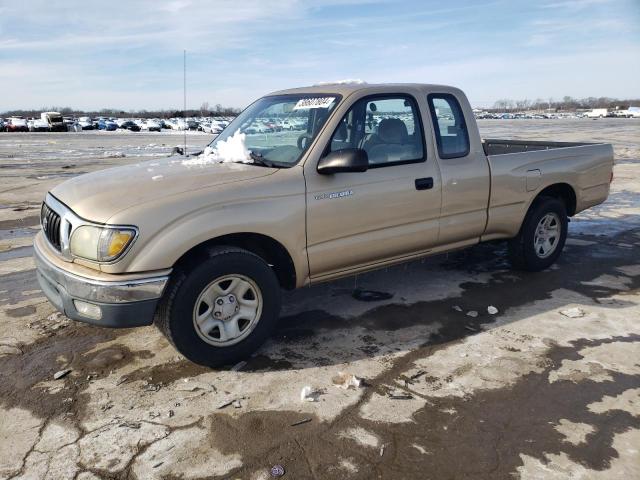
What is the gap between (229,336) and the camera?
3.68 meters

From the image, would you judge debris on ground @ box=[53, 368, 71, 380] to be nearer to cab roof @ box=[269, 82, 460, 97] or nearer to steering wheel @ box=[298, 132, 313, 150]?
steering wheel @ box=[298, 132, 313, 150]

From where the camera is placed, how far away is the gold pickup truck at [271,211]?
129 inches

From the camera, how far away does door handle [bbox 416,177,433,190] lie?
4414 millimetres

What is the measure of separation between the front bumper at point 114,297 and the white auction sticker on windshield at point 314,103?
1.91 meters

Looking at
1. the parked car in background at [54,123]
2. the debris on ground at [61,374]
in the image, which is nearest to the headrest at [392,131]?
the debris on ground at [61,374]

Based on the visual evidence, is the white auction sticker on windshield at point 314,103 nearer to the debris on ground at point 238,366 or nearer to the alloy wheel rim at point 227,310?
the alloy wheel rim at point 227,310

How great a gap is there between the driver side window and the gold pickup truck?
1 centimetres

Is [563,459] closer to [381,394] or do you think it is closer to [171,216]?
[381,394]

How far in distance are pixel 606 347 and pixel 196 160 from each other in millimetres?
3583

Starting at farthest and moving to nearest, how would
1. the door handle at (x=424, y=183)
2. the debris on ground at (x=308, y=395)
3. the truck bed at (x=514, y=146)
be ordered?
the truck bed at (x=514, y=146), the door handle at (x=424, y=183), the debris on ground at (x=308, y=395)

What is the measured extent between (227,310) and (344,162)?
4.38 ft

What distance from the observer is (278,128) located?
14.6ft

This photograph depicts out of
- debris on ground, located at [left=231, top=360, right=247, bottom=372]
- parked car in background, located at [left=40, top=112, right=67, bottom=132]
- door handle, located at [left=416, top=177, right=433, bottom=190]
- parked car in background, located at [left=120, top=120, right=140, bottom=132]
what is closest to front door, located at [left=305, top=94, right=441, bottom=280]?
door handle, located at [left=416, top=177, right=433, bottom=190]

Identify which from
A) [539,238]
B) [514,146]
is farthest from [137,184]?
[514,146]
